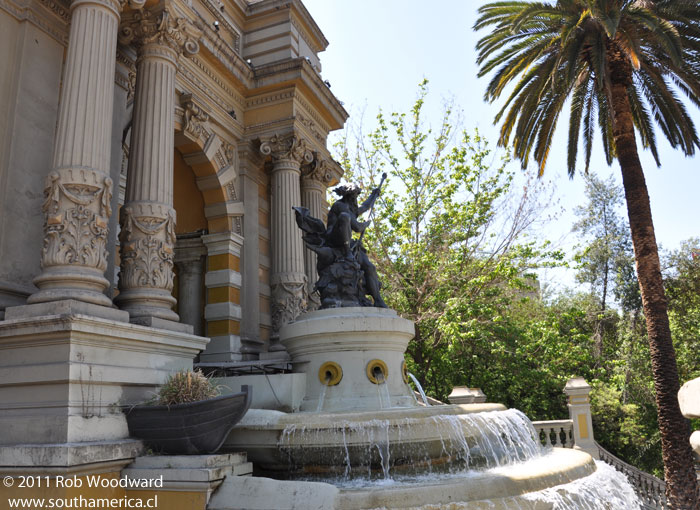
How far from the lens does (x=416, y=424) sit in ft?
19.9

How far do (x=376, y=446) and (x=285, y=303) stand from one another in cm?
755

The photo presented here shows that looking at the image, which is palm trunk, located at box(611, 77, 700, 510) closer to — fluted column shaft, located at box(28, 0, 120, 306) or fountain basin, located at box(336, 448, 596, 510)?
fountain basin, located at box(336, 448, 596, 510)

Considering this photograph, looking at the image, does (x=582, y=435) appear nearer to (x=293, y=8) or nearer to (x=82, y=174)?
(x=293, y=8)

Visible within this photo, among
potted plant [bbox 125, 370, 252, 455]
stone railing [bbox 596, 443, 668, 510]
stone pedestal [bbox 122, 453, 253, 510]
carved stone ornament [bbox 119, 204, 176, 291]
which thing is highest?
carved stone ornament [bbox 119, 204, 176, 291]

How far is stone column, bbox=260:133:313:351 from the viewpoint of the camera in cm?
1327

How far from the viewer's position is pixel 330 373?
8336 millimetres

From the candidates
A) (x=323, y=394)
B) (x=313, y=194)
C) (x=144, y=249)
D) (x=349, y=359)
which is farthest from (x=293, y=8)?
(x=323, y=394)

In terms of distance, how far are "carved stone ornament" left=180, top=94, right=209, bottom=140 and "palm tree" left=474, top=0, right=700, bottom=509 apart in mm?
8009

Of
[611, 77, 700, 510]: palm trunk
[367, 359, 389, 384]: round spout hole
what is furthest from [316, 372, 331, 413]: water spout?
[611, 77, 700, 510]: palm trunk

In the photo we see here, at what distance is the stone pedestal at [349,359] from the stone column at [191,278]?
5.15 meters

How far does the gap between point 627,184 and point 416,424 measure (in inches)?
432

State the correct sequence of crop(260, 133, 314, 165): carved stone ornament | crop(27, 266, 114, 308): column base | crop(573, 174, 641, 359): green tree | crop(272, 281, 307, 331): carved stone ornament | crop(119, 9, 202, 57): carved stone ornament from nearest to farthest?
crop(27, 266, 114, 308): column base → crop(119, 9, 202, 57): carved stone ornament → crop(272, 281, 307, 331): carved stone ornament → crop(260, 133, 314, 165): carved stone ornament → crop(573, 174, 641, 359): green tree

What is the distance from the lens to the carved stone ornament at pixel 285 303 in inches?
520

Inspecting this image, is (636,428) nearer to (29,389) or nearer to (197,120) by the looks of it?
(197,120)
